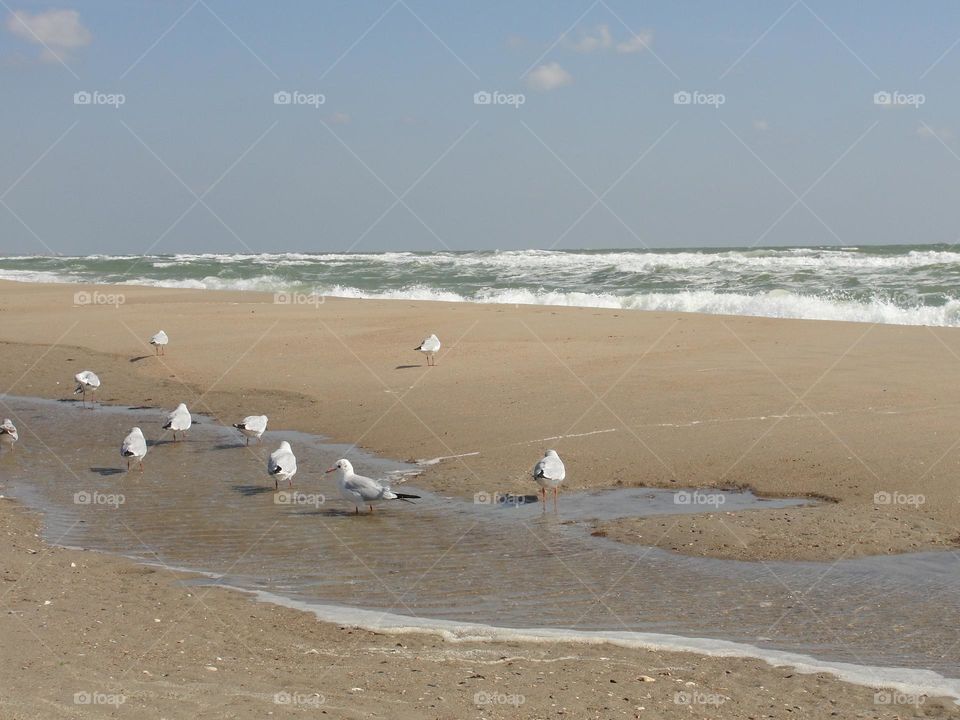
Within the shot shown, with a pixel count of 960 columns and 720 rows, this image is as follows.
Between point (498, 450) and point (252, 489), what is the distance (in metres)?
2.72

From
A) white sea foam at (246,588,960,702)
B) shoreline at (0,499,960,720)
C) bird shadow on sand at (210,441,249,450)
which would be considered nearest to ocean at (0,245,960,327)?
bird shadow on sand at (210,441,249,450)

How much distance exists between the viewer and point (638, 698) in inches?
217

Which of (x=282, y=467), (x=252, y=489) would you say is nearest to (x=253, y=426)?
(x=252, y=489)

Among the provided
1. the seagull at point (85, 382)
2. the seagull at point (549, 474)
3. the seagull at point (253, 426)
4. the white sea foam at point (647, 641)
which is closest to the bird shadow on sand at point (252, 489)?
the seagull at point (253, 426)

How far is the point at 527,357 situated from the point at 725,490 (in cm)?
751

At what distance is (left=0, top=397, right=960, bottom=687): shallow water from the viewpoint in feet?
22.4

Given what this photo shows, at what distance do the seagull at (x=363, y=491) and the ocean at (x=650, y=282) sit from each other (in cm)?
1623

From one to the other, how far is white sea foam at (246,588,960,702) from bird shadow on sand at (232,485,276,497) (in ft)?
12.0

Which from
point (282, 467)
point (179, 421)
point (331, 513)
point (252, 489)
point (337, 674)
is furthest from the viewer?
point (179, 421)

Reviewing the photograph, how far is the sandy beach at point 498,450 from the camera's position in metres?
5.57

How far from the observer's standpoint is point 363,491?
33.2ft

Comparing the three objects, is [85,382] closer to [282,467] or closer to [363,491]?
[282,467]

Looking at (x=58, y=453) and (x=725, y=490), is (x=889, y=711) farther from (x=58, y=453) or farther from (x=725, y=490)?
(x=58, y=453)

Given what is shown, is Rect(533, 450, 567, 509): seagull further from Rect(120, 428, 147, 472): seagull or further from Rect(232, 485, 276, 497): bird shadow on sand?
Rect(120, 428, 147, 472): seagull
